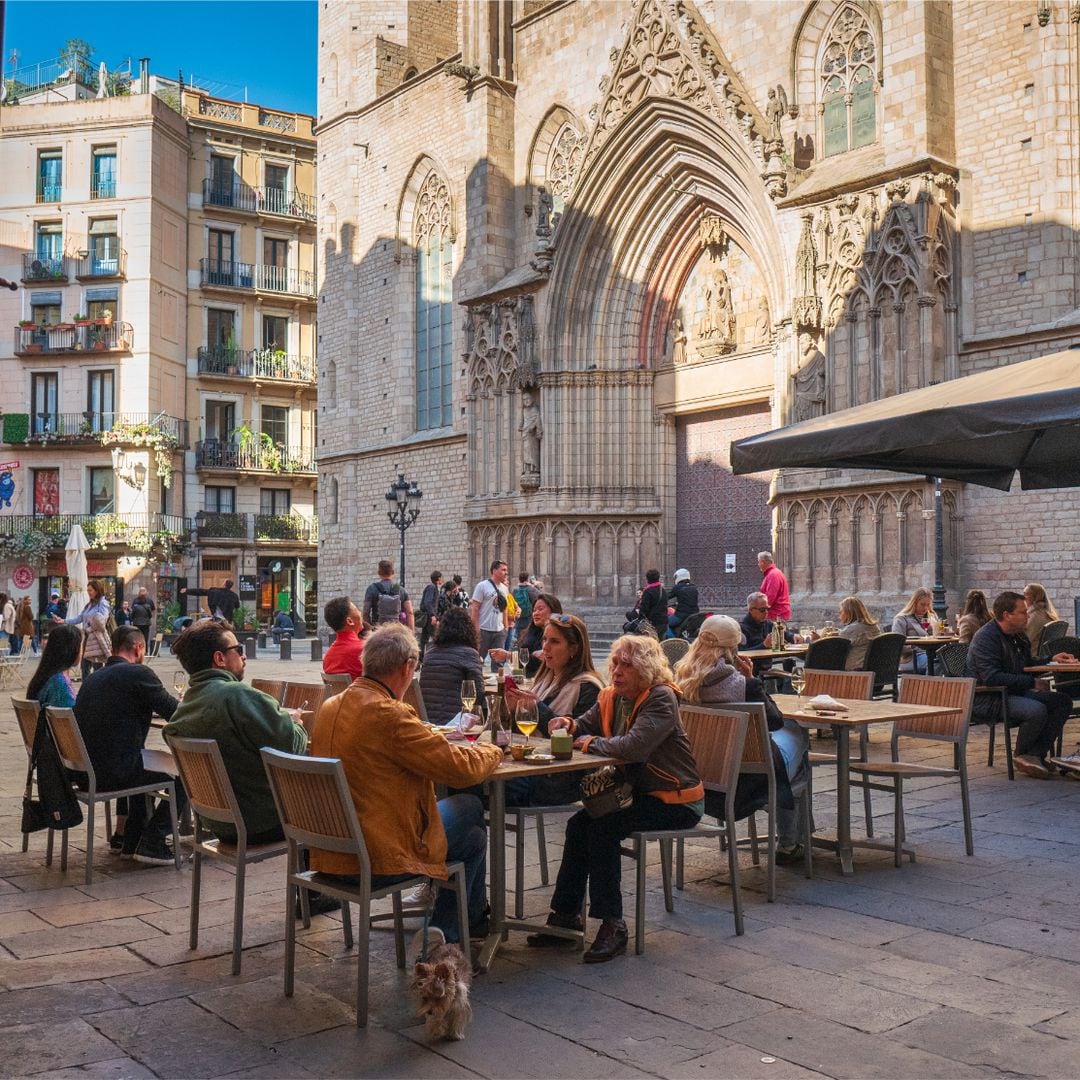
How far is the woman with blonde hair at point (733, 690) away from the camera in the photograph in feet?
17.9

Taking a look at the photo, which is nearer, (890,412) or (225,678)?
(225,678)

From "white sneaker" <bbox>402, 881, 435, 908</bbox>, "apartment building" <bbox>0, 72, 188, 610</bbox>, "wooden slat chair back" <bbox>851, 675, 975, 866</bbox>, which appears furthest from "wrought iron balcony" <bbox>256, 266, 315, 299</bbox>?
"white sneaker" <bbox>402, 881, 435, 908</bbox>

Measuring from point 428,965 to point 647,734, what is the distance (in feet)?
4.36

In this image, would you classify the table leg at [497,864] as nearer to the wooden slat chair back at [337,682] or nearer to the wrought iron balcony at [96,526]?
the wooden slat chair back at [337,682]

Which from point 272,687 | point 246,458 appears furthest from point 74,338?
point 272,687

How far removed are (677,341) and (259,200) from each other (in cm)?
2321

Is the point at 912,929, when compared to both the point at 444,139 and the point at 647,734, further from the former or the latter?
the point at 444,139

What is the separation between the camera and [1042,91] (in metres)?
14.9

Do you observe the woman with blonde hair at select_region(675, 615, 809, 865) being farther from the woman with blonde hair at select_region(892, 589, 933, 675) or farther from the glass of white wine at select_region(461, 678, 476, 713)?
the woman with blonde hair at select_region(892, 589, 933, 675)

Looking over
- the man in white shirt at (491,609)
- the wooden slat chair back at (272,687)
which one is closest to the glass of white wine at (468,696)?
the wooden slat chair back at (272,687)

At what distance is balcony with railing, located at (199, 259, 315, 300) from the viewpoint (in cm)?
3888

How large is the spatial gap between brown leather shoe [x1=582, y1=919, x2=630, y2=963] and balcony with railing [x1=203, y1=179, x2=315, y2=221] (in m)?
37.8

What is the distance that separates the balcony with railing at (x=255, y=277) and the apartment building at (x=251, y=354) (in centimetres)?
3

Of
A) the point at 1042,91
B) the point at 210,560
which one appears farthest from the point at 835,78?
the point at 210,560
